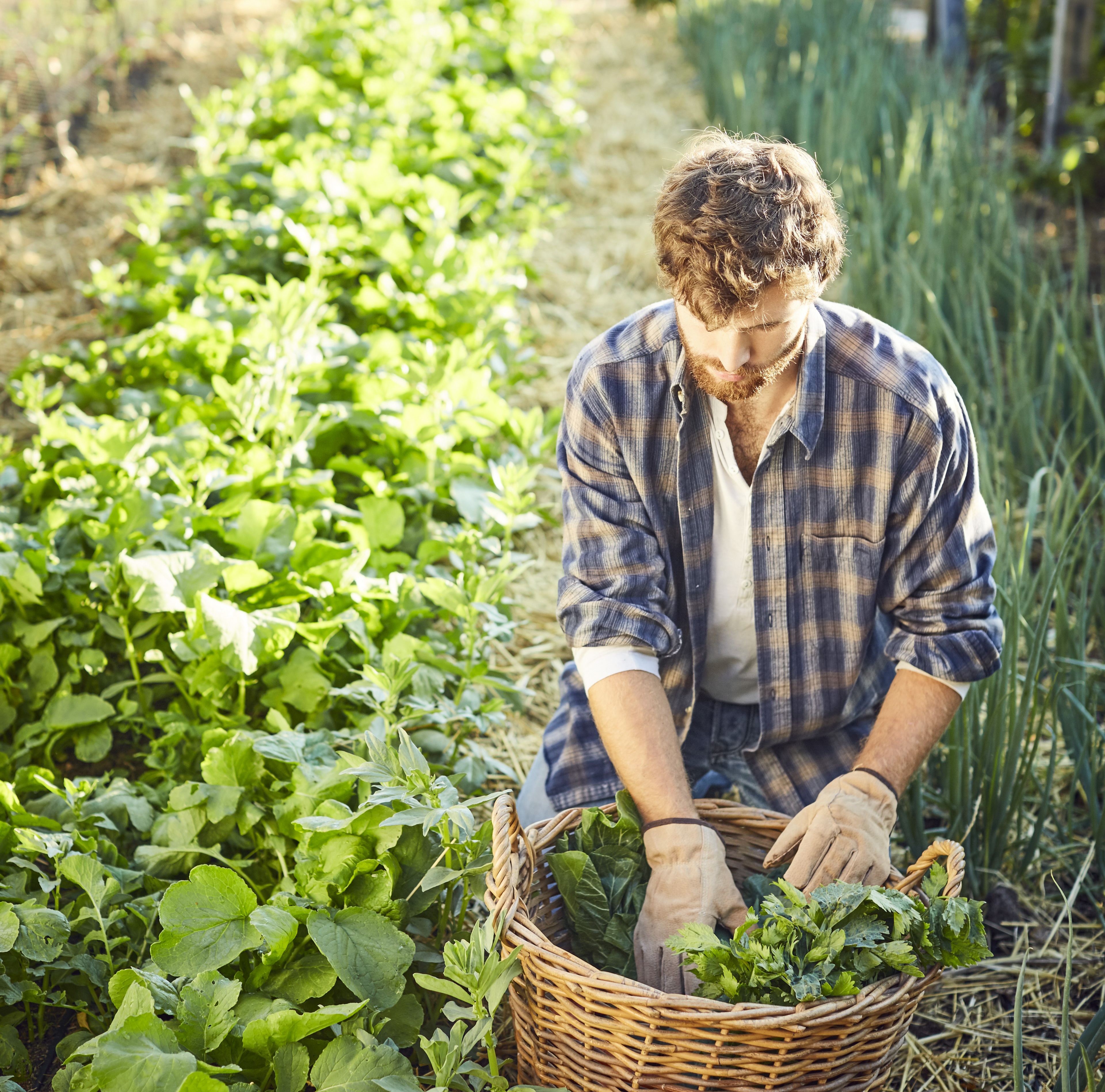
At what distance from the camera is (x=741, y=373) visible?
4.07 ft

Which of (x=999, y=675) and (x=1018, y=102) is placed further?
(x=1018, y=102)

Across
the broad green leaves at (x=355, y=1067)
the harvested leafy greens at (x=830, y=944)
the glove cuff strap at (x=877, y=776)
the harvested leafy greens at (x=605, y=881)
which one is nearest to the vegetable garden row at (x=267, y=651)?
the broad green leaves at (x=355, y=1067)

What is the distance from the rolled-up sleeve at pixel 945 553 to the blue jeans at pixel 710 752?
0.29 m

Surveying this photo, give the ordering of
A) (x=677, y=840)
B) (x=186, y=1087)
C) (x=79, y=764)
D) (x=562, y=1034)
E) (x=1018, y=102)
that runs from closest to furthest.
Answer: (x=186, y=1087)
(x=562, y=1034)
(x=677, y=840)
(x=79, y=764)
(x=1018, y=102)

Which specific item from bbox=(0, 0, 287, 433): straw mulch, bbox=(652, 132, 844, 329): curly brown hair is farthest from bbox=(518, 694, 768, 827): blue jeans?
bbox=(0, 0, 287, 433): straw mulch

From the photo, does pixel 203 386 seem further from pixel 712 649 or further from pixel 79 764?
pixel 712 649

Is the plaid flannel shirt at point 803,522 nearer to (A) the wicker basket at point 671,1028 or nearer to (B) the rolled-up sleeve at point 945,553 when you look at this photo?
(B) the rolled-up sleeve at point 945,553

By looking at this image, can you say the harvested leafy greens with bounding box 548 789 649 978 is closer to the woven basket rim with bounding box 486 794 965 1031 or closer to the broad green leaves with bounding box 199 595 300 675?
the woven basket rim with bounding box 486 794 965 1031

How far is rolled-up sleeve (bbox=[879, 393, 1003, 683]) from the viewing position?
4.28 feet

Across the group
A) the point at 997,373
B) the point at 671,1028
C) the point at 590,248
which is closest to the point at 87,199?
the point at 590,248

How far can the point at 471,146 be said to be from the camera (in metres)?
3.54

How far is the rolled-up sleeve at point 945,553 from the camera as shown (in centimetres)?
130

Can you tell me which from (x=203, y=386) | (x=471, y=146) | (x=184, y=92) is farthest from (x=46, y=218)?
(x=203, y=386)

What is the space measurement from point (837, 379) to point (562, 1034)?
820 millimetres
